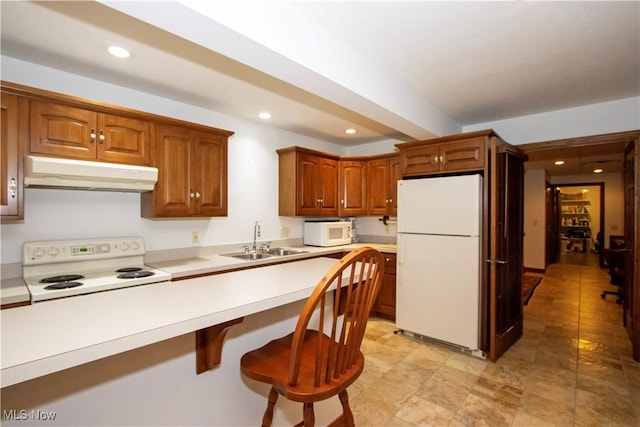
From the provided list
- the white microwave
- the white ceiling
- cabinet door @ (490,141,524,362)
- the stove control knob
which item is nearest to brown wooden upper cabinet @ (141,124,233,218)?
the white ceiling

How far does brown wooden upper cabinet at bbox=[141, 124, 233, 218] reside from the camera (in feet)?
8.60

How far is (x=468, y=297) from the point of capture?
2816 millimetres

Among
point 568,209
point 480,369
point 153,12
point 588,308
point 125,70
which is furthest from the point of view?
point 568,209

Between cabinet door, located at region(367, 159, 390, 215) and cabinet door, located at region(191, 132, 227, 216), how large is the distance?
2019 mm

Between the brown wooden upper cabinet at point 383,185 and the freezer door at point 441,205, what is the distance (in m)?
0.88

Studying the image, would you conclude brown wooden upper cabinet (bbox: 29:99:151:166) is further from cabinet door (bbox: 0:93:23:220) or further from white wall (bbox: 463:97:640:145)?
white wall (bbox: 463:97:640:145)

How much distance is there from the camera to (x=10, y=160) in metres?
1.92

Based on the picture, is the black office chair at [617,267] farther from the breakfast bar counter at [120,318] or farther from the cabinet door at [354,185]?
the breakfast bar counter at [120,318]

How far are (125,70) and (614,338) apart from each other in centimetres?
510

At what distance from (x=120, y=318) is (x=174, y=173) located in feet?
6.28

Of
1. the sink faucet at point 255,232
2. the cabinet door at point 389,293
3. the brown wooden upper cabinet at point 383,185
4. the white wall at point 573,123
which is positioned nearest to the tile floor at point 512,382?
the cabinet door at point 389,293

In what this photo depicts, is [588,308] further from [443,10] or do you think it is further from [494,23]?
[443,10]

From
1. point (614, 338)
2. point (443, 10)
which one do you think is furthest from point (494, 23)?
point (614, 338)

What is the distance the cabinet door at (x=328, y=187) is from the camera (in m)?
4.11
